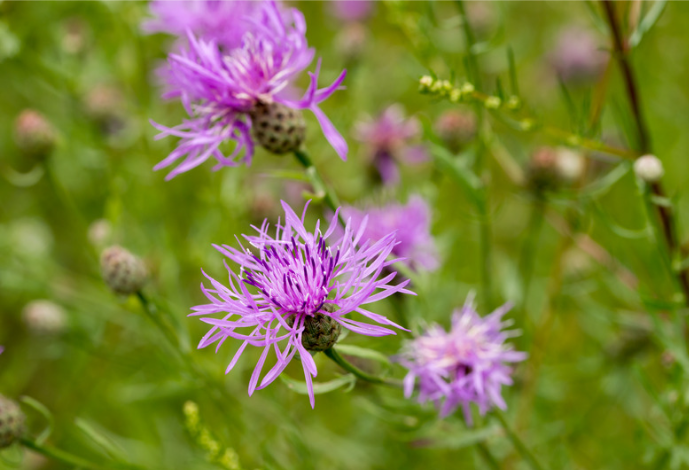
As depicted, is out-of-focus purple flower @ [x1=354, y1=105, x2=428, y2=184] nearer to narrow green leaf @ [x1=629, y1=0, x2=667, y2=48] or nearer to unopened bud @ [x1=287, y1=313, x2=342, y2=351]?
narrow green leaf @ [x1=629, y1=0, x2=667, y2=48]

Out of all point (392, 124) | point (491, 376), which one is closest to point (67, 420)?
point (392, 124)

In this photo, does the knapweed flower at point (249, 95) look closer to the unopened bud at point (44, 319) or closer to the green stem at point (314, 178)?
the green stem at point (314, 178)

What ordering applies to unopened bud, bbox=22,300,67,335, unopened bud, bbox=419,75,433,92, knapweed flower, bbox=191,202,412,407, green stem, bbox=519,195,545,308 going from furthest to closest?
unopened bud, bbox=22,300,67,335
green stem, bbox=519,195,545,308
unopened bud, bbox=419,75,433,92
knapweed flower, bbox=191,202,412,407

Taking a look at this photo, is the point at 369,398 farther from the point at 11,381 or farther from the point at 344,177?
the point at 11,381

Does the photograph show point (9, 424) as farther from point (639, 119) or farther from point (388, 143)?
point (639, 119)

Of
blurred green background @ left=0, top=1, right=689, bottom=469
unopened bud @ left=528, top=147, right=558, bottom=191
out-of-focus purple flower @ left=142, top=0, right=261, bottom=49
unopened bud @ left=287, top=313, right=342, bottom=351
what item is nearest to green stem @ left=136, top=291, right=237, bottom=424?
blurred green background @ left=0, top=1, right=689, bottom=469

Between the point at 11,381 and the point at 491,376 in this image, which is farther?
the point at 11,381
